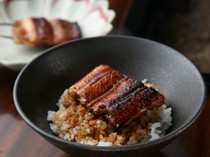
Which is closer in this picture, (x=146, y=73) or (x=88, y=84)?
(x=88, y=84)

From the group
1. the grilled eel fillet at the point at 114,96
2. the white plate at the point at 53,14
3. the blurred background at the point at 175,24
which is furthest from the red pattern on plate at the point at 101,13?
the grilled eel fillet at the point at 114,96

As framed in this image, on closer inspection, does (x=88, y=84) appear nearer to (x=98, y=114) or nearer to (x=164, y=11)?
(x=98, y=114)

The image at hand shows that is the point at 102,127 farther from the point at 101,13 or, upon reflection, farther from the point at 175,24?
the point at 175,24

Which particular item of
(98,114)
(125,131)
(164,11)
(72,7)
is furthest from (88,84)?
(164,11)

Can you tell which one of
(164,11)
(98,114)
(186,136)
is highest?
(98,114)

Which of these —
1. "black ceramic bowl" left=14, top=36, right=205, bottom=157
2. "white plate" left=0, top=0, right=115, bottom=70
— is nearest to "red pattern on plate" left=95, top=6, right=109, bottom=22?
"white plate" left=0, top=0, right=115, bottom=70

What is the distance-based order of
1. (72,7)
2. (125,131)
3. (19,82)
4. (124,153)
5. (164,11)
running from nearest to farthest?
(124,153), (125,131), (19,82), (72,7), (164,11)
